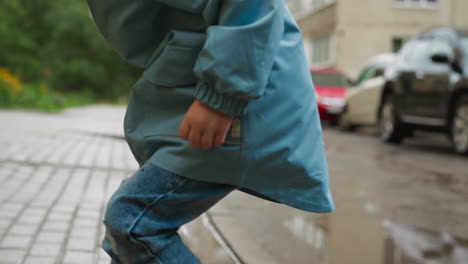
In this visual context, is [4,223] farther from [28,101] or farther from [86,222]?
[28,101]

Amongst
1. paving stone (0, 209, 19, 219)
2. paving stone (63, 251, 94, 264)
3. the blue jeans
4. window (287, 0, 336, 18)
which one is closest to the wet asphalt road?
paving stone (63, 251, 94, 264)

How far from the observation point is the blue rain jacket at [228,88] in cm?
167

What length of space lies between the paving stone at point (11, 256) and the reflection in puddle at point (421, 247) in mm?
1901

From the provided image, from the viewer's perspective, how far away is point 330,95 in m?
17.0

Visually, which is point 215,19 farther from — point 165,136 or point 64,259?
point 64,259

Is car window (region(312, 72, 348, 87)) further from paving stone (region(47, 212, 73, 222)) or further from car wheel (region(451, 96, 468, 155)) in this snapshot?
paving stone (region(47, 212, 73, 222))

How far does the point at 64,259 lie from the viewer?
323 cm

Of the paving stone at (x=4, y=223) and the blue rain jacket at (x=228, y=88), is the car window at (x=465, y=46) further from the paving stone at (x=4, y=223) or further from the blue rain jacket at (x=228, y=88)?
the blue rain jacket at (x=228, y=88)

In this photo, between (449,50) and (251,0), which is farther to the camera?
(449,50)

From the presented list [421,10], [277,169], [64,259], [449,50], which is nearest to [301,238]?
[64,259]

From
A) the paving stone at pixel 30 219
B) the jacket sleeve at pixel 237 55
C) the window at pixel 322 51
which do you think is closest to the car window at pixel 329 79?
the window at pixel 322 51

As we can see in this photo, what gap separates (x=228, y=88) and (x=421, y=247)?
9.01 feet

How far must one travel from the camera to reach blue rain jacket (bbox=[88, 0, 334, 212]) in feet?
5.49

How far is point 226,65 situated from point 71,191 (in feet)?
11.6
